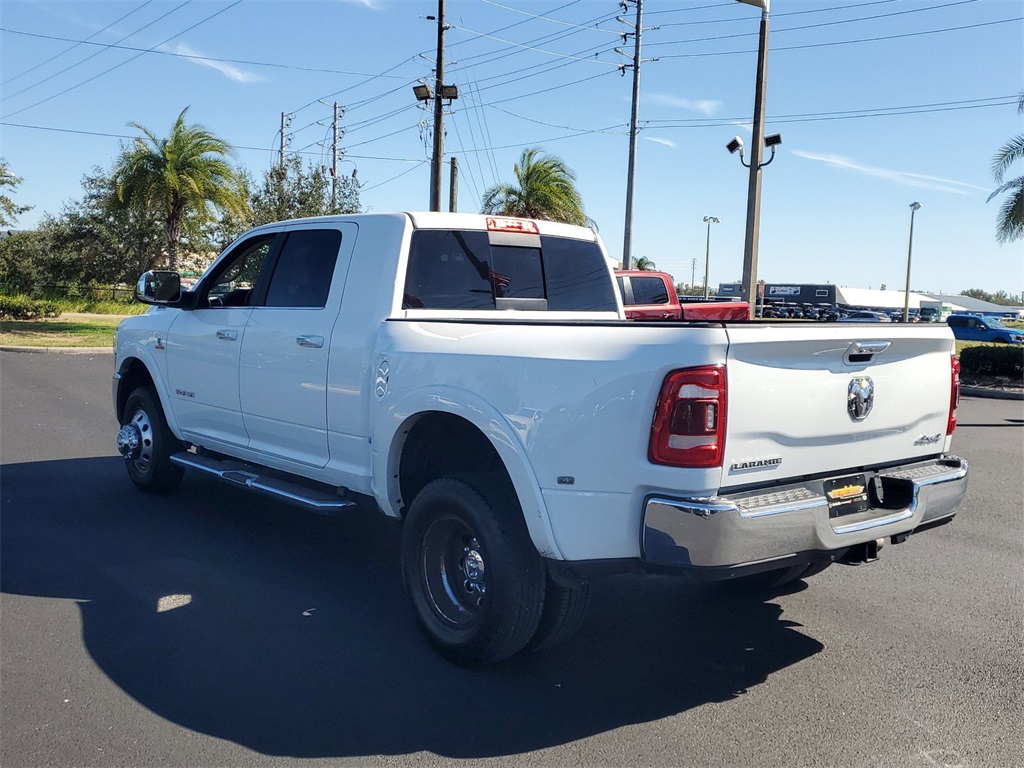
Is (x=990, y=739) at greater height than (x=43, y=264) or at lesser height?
lesser

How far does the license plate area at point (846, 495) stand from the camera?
12.2 ft

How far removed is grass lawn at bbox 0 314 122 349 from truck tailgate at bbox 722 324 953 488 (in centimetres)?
2163

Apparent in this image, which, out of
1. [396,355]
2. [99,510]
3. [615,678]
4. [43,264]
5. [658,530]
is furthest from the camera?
[43,264]

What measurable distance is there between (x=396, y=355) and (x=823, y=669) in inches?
98.4

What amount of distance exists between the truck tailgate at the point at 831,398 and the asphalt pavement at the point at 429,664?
101 cm

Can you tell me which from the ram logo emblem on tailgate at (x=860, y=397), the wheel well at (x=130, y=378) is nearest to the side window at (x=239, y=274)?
the wheel well at (x=130, y=378)

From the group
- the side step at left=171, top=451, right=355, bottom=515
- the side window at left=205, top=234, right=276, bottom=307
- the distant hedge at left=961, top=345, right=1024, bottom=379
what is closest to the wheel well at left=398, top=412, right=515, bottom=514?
the side step at left=171, top=451, right=355, bottom=515

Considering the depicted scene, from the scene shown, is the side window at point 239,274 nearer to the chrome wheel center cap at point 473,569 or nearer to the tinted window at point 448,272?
the tinted window at point 448,272

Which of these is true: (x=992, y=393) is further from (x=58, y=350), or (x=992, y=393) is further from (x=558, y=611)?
(x=58, y=350)

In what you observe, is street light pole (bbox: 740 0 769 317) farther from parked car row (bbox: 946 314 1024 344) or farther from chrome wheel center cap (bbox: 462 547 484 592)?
parked car row (bbox: 946 314 1024 344)

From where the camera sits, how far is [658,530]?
3328 millimetres

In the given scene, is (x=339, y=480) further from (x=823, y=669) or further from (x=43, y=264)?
(x=43, y=264)

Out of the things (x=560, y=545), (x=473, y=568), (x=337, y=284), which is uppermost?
(x=337, y=284)

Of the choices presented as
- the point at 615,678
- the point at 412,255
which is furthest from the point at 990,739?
the point at 412,255
